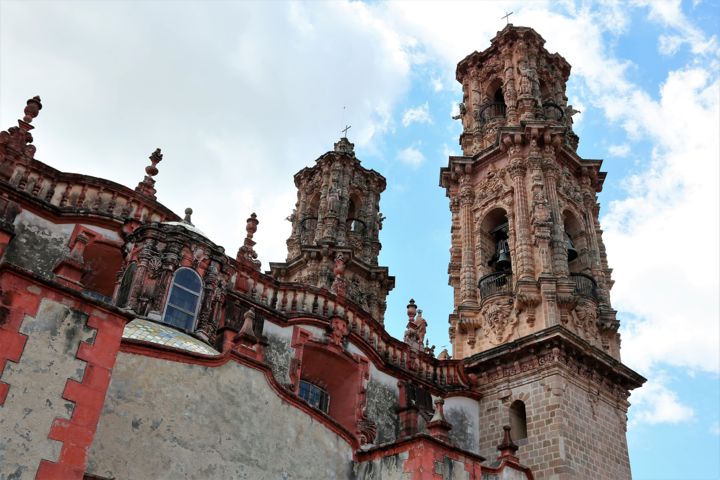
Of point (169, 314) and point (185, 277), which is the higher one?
point (185, 277)

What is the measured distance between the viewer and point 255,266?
1532cm

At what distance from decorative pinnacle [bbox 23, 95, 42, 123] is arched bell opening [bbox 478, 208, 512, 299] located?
12497mm

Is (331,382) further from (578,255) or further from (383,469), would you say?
(578,255)

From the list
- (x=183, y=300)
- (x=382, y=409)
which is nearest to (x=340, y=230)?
(x=382, y=409)

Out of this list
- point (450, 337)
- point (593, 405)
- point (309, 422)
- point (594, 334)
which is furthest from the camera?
point (450, 337)

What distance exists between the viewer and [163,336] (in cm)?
1080

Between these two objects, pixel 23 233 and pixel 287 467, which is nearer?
pixel 287 467

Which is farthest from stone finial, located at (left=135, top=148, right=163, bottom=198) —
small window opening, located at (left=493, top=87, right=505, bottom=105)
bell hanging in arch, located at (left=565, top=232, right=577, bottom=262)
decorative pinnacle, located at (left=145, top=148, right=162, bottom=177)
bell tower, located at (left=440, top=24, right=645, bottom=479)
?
small window opening, located at (left=493, top=87, right=505, bottom=105)

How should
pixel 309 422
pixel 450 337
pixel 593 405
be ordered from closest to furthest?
pixel 309 422
pixel 593 405
pixel 450 337

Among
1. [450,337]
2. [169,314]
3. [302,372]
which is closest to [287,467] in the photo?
[169,314]

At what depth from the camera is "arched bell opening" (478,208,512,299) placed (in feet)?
65.5

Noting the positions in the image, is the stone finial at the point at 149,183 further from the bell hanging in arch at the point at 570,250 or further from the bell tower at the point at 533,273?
the bell hanging in arch at the point at 570,250

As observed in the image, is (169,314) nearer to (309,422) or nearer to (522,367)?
(309,422)

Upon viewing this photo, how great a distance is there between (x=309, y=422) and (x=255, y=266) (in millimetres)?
5404
